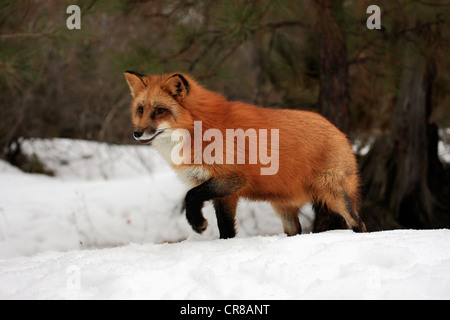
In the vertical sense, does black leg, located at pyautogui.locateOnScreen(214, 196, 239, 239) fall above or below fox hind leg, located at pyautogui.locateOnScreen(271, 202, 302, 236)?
above

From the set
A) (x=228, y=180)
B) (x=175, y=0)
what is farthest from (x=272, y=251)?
(x=175, y=0)

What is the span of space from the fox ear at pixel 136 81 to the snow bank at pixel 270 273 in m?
1.39

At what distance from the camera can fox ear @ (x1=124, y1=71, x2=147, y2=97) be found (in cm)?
323

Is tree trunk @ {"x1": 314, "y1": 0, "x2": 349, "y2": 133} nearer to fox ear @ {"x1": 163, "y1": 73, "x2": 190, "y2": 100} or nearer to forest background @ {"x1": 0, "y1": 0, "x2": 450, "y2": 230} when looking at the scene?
forest background @ {"x1": 0, "y1": 0, "x2": 450, "y2": 230}

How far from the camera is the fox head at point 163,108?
2.97 m

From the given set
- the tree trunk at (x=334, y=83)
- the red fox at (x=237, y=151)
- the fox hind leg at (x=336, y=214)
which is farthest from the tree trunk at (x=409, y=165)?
the red fox at (x=237, y=151)

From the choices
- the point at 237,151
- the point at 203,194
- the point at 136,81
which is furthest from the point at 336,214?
the point at 136,81

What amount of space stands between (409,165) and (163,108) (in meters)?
4.73

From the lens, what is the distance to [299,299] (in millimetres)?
1807

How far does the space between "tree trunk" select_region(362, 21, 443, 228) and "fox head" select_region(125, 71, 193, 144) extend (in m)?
4.14

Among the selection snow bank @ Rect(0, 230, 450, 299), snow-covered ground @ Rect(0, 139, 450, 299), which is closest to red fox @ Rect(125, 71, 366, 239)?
snow-covered ground @ Rect(0, 139, 450, 299)

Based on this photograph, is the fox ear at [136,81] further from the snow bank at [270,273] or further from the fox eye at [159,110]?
the snow bank at [270,273]

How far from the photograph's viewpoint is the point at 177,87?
309 centimetres

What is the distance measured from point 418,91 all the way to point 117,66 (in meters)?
4.52
